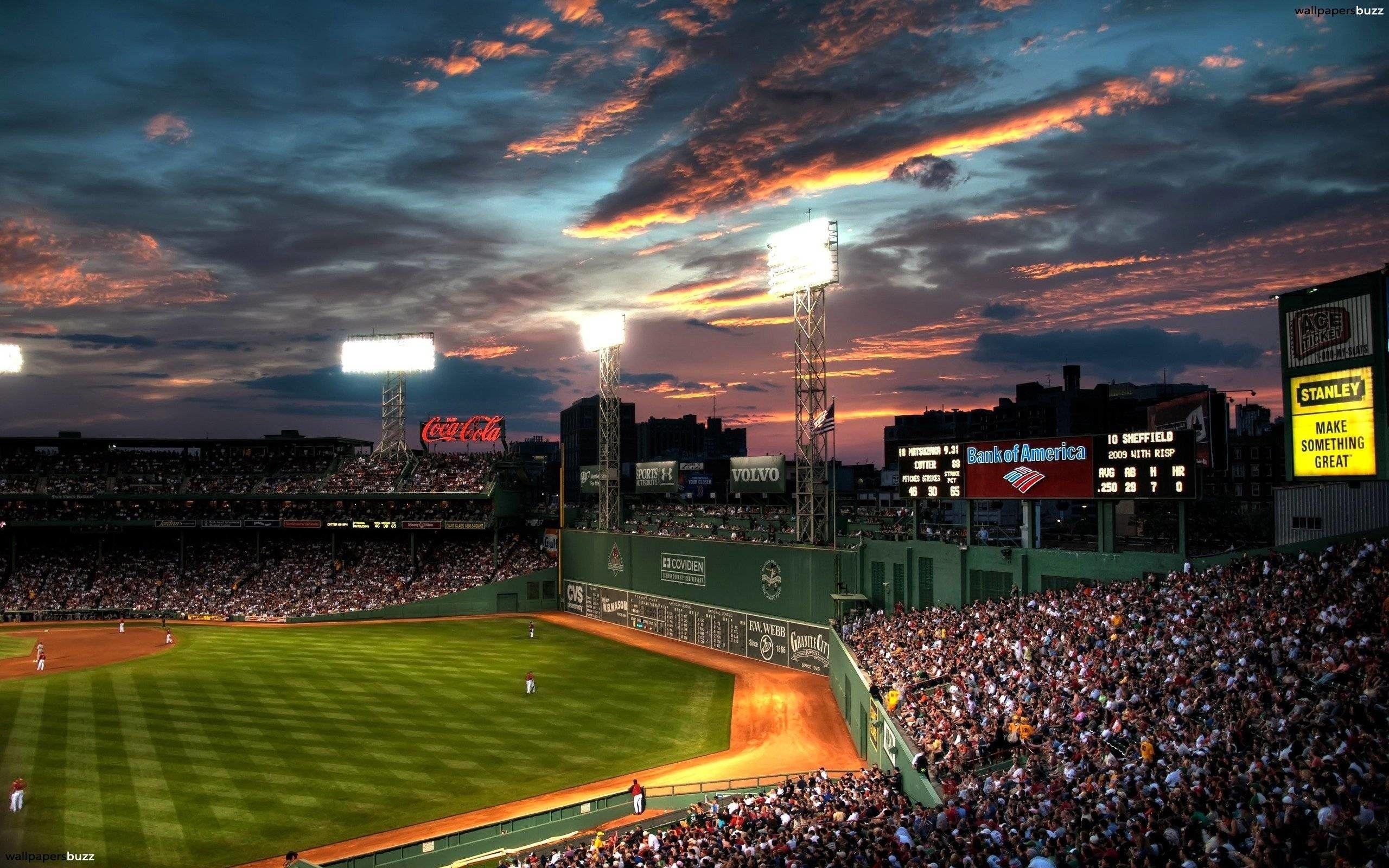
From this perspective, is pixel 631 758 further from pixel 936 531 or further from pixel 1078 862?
pixel 1078 862

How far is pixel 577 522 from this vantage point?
226 ft

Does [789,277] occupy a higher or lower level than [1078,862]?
higher

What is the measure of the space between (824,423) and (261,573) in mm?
47730

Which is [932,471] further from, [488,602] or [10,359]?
[10,359]

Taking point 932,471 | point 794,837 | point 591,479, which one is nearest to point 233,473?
point 591,479

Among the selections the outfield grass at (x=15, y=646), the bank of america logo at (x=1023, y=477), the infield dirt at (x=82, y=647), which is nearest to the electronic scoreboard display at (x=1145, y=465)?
the bank of america logo at (x=1023, y=477)

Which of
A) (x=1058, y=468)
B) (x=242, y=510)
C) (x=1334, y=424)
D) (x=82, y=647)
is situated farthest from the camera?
(x=242, y=510)

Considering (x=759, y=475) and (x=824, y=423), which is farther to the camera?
(x=759, y=475)

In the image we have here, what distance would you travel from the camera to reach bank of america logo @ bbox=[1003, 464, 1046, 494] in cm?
3117

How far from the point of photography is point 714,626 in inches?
1959

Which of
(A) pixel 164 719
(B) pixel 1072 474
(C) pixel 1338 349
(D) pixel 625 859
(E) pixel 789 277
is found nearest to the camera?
(D) pixel 625 859

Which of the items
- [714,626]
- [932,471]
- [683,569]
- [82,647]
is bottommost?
[82,647]

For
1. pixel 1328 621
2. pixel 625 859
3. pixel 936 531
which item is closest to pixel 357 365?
pixel 936 531

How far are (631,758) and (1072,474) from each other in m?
17.4
